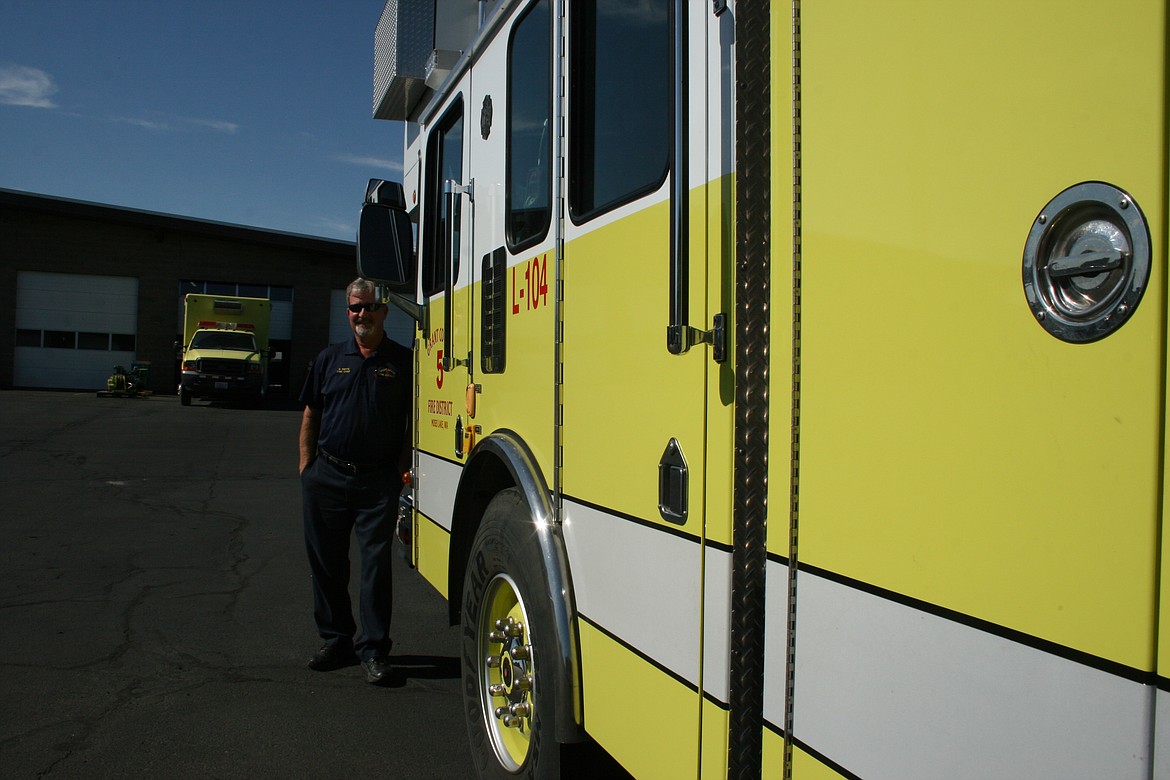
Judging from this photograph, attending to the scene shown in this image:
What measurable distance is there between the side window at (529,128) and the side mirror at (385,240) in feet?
4.38

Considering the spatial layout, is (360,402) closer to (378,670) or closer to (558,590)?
(378,670)

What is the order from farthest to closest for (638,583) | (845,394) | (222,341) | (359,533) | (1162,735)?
(222,341)
(359,533)
(638,583)
(845,394)
(1162,735)

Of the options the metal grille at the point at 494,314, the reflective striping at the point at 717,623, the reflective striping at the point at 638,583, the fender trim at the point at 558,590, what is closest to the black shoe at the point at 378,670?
the metal grille at the point at 494,314

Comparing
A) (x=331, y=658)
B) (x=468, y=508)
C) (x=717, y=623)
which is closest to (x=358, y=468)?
(x=331, y=658)

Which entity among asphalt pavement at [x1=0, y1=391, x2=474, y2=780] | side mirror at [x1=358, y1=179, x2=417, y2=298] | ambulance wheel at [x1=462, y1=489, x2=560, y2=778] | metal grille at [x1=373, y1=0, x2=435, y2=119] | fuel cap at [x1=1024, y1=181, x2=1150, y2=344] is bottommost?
asphalt pavement at [x1=0, y1=391, x2=474, y2=780]

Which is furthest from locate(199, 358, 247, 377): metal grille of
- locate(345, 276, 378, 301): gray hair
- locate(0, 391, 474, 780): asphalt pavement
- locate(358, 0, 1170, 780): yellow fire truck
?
locate(358, 0, 1170, 780): yellow fire truck

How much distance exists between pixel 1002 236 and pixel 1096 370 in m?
0.22

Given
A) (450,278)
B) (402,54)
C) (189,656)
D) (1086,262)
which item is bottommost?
(189,656)

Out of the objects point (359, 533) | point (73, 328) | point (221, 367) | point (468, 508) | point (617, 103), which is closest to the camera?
point (617, 103)

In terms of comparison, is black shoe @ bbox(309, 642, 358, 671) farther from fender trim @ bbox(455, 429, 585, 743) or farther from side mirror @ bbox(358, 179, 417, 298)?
fender trim @ bbox(455, 429, 585, 743)

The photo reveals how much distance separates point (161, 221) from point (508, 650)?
3248cm

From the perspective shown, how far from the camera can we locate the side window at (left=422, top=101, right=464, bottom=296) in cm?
367

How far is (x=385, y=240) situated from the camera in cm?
416

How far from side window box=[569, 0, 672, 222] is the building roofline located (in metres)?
32.0
